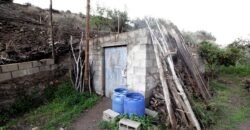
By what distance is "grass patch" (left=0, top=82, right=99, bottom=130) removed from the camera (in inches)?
167

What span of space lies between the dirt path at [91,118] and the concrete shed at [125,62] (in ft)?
2.25

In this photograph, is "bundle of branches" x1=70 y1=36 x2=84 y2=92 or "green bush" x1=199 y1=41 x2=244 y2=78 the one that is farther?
"green bush" x1=199 y1=41 x2=244 y2=78

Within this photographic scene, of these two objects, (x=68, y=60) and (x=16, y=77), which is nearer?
(x=16, y=77)

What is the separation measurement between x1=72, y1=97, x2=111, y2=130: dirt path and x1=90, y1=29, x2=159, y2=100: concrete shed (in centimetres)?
69

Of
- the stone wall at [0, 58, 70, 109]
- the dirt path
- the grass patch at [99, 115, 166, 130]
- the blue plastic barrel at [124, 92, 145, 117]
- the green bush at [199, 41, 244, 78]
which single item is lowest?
the dirt path

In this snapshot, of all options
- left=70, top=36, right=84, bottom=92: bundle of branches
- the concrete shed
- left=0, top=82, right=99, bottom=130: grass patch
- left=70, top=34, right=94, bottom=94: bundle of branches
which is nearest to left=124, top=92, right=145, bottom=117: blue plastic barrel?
the concrete shed

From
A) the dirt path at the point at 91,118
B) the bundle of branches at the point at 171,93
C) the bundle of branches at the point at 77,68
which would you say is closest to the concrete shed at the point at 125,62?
the bundle of branches at the point at 171,93

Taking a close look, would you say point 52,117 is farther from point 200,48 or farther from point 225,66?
point 225,66

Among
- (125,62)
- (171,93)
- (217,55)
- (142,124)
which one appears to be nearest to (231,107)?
(171,93)

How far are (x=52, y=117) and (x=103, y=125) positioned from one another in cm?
159

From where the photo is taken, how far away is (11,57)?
505cm

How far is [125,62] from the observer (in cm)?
523

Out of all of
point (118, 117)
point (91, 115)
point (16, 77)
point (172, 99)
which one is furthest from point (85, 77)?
point (172, 99)

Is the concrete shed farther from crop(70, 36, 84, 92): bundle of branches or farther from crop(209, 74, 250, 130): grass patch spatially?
crop(209, 74, 250, 130): grass patch
